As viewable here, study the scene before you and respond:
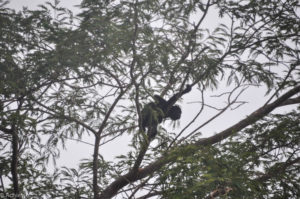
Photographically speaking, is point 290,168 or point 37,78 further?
point 290,168

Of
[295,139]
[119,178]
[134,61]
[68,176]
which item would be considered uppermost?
[134,61]

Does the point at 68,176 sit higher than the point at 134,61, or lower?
lower

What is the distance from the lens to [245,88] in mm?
3416

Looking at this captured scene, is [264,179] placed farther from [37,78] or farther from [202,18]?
[37,78]

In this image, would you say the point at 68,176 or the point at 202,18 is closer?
the point at 202,18

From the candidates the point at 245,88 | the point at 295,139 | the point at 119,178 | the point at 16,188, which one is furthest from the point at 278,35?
the point at 16,188

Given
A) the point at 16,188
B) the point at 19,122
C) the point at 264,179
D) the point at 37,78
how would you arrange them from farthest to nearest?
the point at 16,188
the point at 37,78
the point at 264,179
the point at 19,122

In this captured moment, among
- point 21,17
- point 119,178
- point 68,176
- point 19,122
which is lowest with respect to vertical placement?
point 119,178

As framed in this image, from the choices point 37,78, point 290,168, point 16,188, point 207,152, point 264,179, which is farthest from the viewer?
point 290,168

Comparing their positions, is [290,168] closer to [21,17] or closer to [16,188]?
[16,188]

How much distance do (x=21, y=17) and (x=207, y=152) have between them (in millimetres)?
2643

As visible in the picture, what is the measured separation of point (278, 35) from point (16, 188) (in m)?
3.60

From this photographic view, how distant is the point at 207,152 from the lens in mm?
2480

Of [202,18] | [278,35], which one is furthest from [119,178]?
[278,35]
